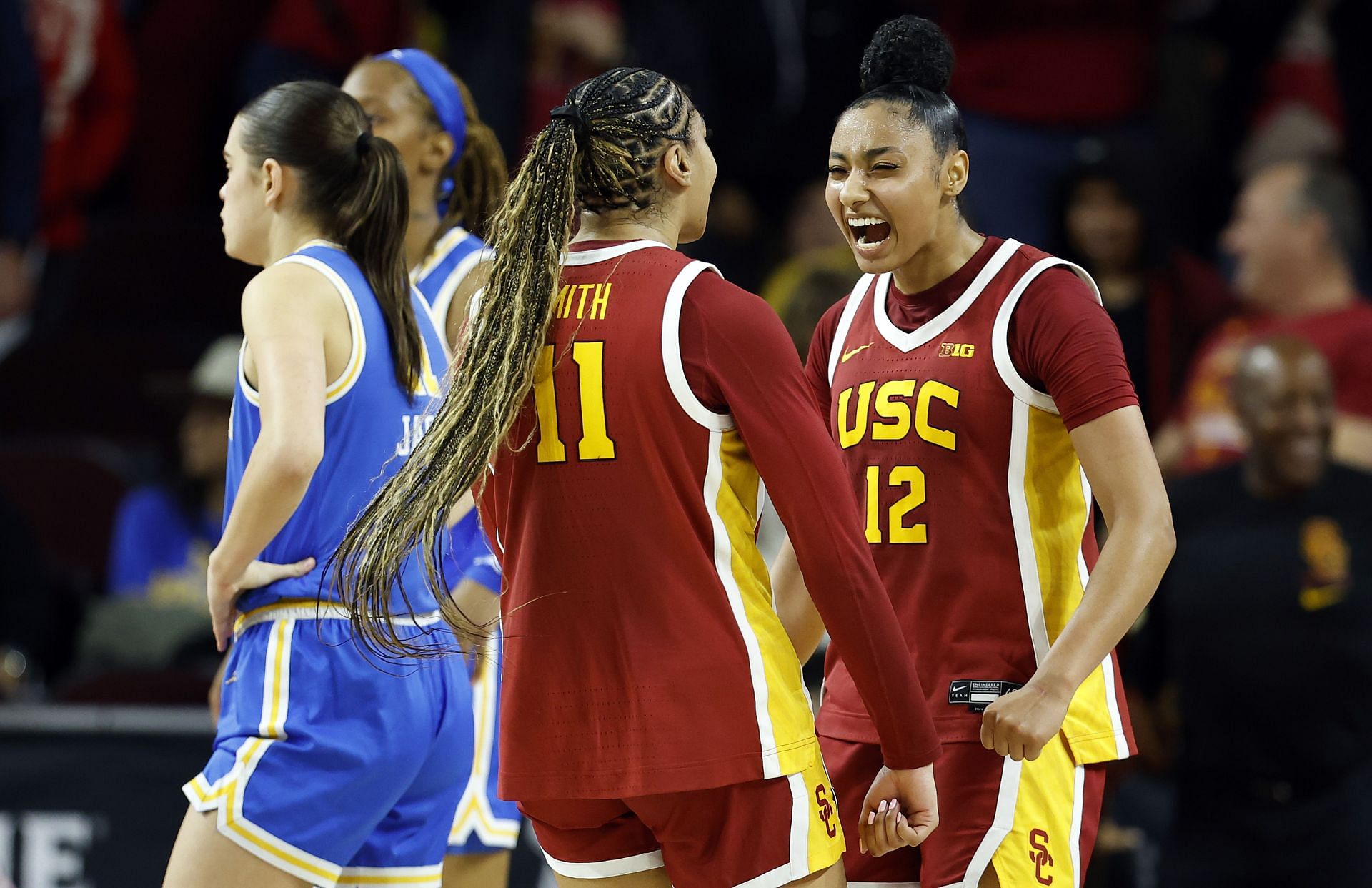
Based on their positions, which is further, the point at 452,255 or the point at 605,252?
the point at 452,255

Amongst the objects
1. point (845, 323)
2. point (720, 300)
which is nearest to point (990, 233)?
point (845, 323)

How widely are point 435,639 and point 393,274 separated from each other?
28.2 inches

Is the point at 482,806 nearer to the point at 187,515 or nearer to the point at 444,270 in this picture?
the point at 444,270

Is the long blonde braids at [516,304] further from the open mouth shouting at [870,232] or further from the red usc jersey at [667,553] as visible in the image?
the open mouth shouting at [870,232]

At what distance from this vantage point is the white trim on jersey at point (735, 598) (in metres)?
2.73

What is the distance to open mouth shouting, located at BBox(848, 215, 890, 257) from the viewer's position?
3.20m

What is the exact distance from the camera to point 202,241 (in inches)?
321

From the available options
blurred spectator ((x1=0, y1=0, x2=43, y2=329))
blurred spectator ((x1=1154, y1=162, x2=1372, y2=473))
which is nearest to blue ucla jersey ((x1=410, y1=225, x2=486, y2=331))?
blurred spectator ((x1=1154, y1=162, x2=1372, y2=473))

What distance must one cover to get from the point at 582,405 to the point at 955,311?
819 mm

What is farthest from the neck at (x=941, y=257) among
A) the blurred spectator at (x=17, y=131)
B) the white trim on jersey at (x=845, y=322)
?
the blurred spectator at (x=17, y=131)

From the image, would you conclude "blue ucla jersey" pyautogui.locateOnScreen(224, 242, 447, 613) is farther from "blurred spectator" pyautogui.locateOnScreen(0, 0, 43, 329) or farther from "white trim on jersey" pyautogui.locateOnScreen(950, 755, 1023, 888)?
"blurred spectator" pyautogui.locateOnScreen(0, 0, 43, 329)

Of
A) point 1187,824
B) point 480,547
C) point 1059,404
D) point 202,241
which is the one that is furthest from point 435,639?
point 202,241

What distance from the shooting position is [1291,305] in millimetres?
6715

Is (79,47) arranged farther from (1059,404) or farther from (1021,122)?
(1059,404)
